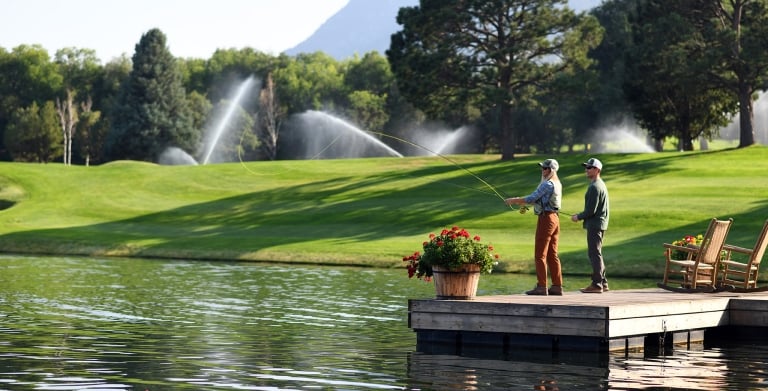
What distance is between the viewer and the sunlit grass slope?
51.3 meters

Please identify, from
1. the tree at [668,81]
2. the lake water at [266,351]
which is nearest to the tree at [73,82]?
the tree at [668,81]

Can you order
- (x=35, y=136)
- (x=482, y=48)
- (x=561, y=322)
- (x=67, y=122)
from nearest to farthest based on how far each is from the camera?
(x=561, y=322), (x=482, y=48), (x=35, y=136), (x=67, y=122)

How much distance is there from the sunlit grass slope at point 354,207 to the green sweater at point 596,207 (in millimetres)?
18584

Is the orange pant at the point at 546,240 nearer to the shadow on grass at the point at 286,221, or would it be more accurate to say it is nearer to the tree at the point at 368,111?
the shadow on grass at the point at 286,221

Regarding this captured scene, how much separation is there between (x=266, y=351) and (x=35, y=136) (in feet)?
348

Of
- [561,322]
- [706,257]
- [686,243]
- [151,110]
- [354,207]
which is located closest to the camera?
[561,322]

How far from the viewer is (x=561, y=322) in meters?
21.1

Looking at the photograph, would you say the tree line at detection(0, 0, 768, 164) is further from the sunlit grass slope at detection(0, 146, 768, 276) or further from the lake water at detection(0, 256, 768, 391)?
the lake water at detection(0, 256, 768, 391)

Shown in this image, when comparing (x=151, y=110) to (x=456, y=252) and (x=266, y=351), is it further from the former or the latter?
(x=266, y=351)

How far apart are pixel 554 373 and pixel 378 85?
127565 mm

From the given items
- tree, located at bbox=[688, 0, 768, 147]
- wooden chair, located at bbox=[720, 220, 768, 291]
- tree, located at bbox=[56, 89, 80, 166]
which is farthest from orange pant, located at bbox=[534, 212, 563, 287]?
tree, located at bbox=[56, 89, 80, 166]

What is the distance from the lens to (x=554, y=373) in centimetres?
1883

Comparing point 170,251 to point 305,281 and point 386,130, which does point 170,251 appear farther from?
point 386,130

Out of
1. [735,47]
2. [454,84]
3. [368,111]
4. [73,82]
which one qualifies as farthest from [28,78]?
[735,47]
